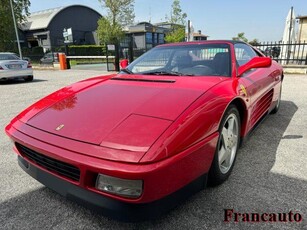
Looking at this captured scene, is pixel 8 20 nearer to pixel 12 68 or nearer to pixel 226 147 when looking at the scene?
pixel 12 68

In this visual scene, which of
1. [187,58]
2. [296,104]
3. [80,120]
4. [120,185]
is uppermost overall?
[187,58]

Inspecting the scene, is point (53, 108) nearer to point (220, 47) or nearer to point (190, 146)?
point (190, 146)

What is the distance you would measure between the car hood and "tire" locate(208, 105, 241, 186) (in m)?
0.33

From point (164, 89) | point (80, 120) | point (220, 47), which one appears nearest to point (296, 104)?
point (220, 47)

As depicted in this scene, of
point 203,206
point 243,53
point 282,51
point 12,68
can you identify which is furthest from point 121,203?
point 282,51

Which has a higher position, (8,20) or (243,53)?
(8,20)

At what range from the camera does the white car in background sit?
29.9ft

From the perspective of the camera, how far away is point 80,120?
1766 millimetres

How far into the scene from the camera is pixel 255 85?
2.76m

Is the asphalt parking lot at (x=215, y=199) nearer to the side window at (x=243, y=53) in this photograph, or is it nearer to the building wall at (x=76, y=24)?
the side window at (x=243, y=53)

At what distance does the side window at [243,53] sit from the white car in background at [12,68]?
28.9ft

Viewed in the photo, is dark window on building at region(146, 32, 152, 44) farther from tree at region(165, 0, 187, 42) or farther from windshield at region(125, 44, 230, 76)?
windshield at region(125, 44, 230, 76)

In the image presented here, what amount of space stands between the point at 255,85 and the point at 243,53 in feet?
2.26

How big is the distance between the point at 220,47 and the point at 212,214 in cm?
183
